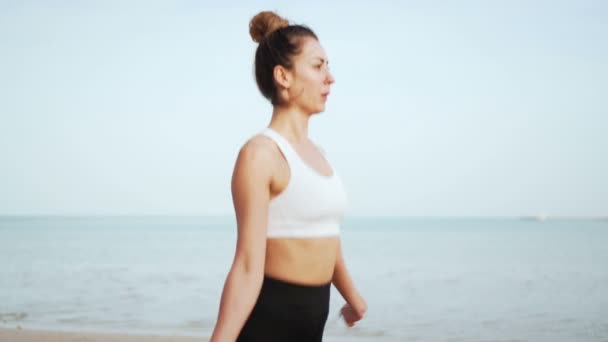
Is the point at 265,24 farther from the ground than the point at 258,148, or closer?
farther from the ground

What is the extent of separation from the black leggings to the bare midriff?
2cm

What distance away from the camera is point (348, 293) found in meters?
2.26

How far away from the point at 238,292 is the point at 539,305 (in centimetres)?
1125

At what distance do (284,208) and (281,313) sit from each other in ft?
0.95

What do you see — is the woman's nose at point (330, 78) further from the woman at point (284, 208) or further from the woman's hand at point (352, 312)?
the woman's hand at point (352, 312)

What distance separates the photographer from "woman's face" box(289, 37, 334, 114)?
1.91 m

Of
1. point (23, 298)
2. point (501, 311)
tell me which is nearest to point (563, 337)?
point (501, 311)

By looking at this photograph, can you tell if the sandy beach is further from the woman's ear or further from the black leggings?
the woman's ear

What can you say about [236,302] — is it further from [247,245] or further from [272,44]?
[272,44]

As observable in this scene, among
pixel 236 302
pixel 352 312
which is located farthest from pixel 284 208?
pixel 352 312

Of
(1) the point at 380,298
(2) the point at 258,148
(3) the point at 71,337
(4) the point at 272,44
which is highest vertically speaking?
(4) the point at 272,44

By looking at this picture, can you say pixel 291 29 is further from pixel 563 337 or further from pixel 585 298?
pixel 585 298

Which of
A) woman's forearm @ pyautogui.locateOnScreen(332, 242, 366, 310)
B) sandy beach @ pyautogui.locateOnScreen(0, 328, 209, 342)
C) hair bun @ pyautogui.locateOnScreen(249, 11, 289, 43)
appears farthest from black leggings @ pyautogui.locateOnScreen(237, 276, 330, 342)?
sandy beach @ pyautogui.locateOnScreen(0, 328, 209, 342)

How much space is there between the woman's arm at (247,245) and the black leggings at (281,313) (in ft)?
0.20
